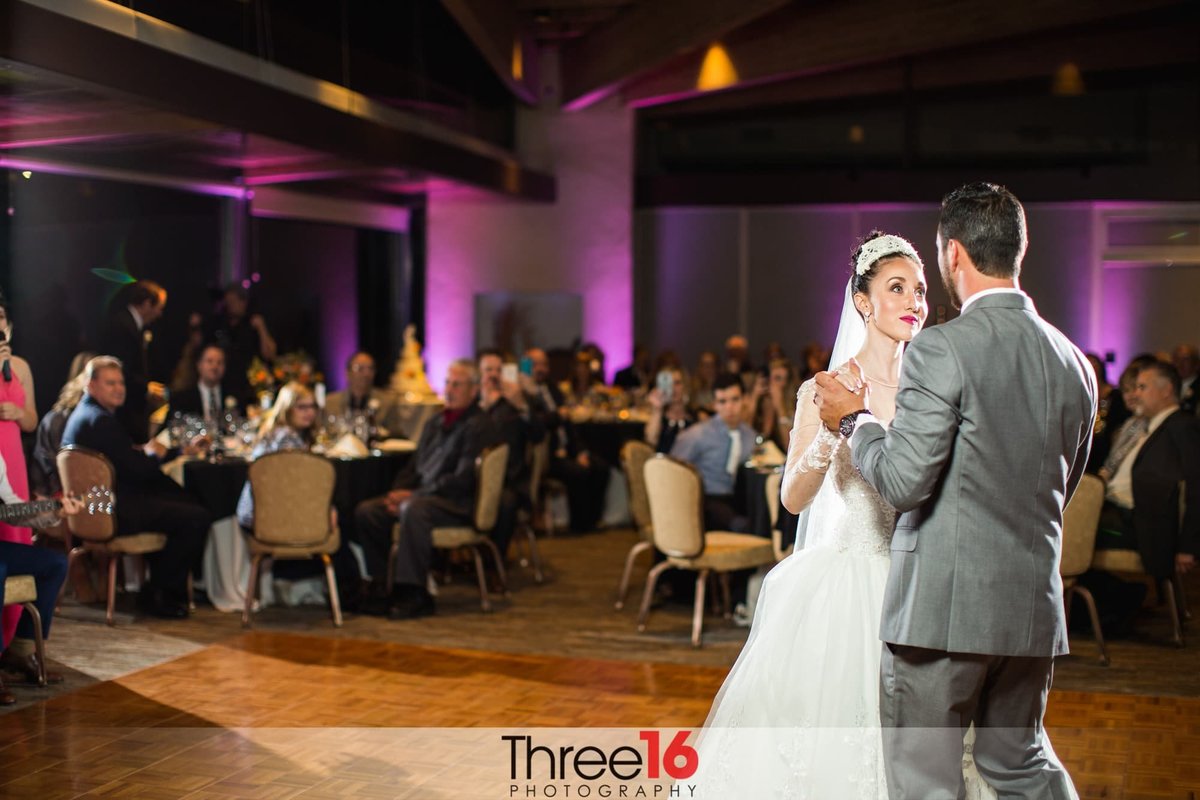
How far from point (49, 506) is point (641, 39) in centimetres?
907

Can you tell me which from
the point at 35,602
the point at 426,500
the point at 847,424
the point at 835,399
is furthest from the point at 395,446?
the point at 835,399

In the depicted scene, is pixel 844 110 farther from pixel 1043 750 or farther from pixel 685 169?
pixel 1043 750

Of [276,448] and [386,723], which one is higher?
[276,448]

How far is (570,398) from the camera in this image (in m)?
11.4

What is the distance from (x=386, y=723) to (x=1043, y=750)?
9.40ft

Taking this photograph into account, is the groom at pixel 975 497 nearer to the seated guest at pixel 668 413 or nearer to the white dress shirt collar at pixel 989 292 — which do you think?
the white dress shirt collar at pixel 989 292

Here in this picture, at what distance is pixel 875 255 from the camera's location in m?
3.33

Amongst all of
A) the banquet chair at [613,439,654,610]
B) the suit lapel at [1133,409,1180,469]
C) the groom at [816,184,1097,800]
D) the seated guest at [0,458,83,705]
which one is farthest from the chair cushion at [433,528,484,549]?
the groom at [816,184,1097,800]

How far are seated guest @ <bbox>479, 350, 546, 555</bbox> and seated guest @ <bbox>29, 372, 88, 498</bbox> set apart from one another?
7.47ft

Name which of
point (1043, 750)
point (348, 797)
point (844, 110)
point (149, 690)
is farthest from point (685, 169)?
point (1043, 750)

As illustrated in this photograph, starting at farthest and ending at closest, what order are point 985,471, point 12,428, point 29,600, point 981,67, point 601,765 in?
point 981,67
point 29,600
point 12,428
point 601,765
point 985,471

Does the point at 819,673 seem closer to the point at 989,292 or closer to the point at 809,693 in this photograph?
the point at 809,693

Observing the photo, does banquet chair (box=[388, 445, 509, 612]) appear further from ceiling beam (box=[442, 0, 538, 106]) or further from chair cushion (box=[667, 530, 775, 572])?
ceiling beam (box=[442, 0, 538, 106])

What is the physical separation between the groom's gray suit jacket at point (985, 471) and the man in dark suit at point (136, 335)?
251 inches
